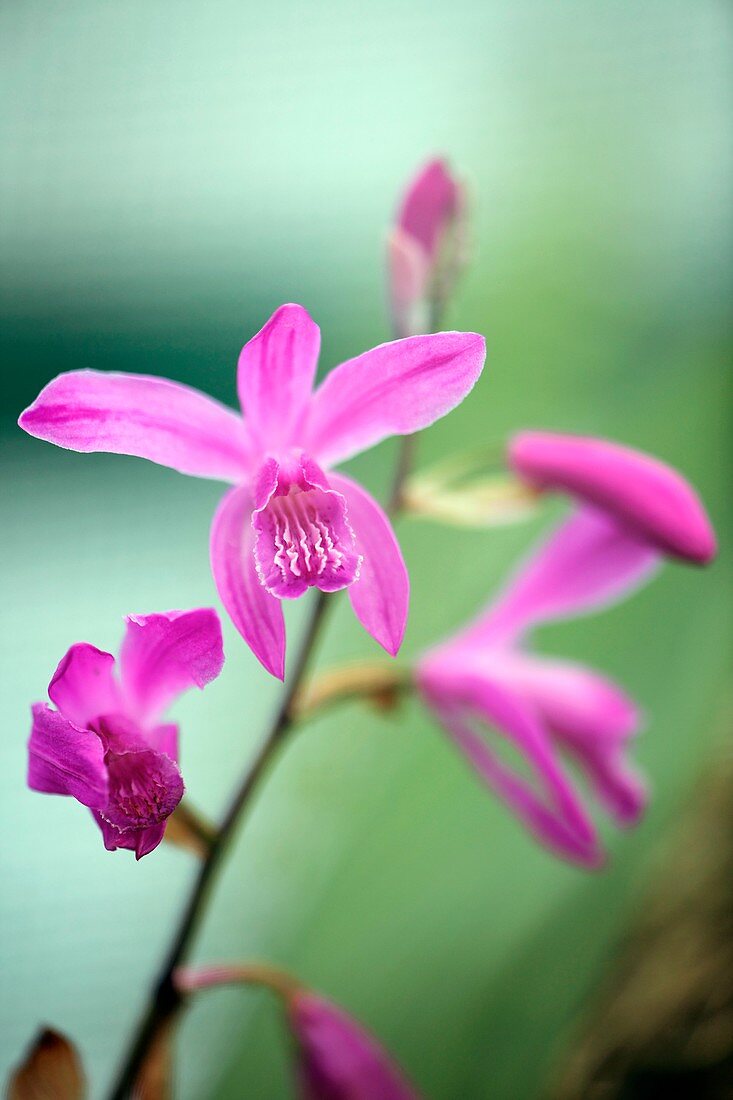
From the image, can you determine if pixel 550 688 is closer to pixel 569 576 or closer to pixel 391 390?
pixel 569 576

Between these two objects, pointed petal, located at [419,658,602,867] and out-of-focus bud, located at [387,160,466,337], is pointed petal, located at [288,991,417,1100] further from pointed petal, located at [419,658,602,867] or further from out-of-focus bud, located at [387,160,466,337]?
out-of-focus bud, located at [387,160,466,337]

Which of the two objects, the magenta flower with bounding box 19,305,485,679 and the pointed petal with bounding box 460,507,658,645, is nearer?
the magenta flower with bounding box 19,305,485,679

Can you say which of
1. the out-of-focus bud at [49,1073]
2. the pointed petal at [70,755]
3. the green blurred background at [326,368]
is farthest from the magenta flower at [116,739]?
the green blurred background at [326,368]

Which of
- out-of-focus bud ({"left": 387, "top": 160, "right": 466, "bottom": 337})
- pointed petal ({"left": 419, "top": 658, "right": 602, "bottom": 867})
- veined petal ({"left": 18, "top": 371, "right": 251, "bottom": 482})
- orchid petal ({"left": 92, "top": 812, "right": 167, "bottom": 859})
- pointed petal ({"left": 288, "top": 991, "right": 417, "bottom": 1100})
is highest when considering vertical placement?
out-of-focus bud ({"left": 387, "top": 160, "right": 466, "bottom": 337})

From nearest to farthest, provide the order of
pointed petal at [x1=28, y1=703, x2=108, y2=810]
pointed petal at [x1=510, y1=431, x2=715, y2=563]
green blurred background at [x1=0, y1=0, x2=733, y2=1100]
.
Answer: pointed petal at [x1=28, y1=703, x2=108, y2=810] < pointed petal at [x1=510, y1=431, x2=715, y2=563] < green blurred background at [x1=0, y1=0, x2=733, y2=1100]

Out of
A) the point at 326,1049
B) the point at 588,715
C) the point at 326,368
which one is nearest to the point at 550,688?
the point at 588,715

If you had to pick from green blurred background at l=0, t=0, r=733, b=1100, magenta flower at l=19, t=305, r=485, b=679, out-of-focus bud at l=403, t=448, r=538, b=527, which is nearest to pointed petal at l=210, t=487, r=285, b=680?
magenta flower at l=19, t=305, r=485, b=679
